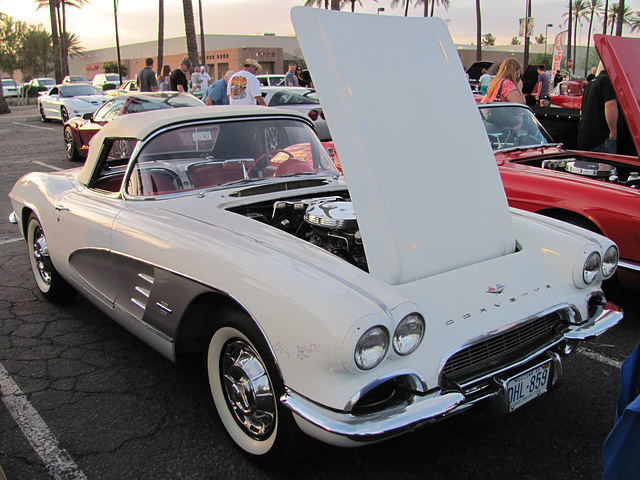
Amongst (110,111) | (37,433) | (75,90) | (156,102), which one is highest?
(75,90)

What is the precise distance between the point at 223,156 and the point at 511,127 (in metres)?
3.29

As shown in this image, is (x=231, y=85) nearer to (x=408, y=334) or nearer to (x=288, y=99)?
(x=288, y=99)

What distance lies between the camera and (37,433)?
262cm

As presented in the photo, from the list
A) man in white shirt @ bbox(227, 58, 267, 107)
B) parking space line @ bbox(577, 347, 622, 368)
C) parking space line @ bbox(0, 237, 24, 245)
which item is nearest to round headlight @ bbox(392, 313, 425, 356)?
parking space line @ bbox(577, 347, 622, 368)

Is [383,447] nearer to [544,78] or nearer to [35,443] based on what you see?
[35,443]

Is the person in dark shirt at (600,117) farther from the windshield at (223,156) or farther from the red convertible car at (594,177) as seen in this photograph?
the windshield at (223,156)

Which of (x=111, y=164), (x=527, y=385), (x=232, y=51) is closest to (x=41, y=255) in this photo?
(x=111, y=164)

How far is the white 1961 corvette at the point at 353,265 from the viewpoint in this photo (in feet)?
6.51

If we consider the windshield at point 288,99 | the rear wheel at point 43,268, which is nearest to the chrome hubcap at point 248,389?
the rear wheel at point 43,268

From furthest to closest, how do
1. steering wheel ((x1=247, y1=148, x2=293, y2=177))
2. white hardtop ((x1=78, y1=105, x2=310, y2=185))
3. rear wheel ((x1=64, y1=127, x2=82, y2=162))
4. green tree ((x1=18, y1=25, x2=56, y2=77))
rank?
green tree ((x1=18, y1=25, x2=56, y2=77)) → rear wheel ((x1=64, y1=127, x2=82, y2=162)) → steering wheel ((x1=247, y1=148, x2=293, y2=177)) → white hardtop ((x1=78, y1=105, x2=310, y2=185))

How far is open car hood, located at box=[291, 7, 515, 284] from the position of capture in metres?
2.38

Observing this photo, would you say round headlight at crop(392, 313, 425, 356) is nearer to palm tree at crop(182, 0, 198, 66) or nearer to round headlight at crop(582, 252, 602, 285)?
round headlight at crop(582, 252, 602, 285)

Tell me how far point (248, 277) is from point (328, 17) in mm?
1271

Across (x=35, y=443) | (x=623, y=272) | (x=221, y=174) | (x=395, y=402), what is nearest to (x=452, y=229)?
(x=395, y=402)
